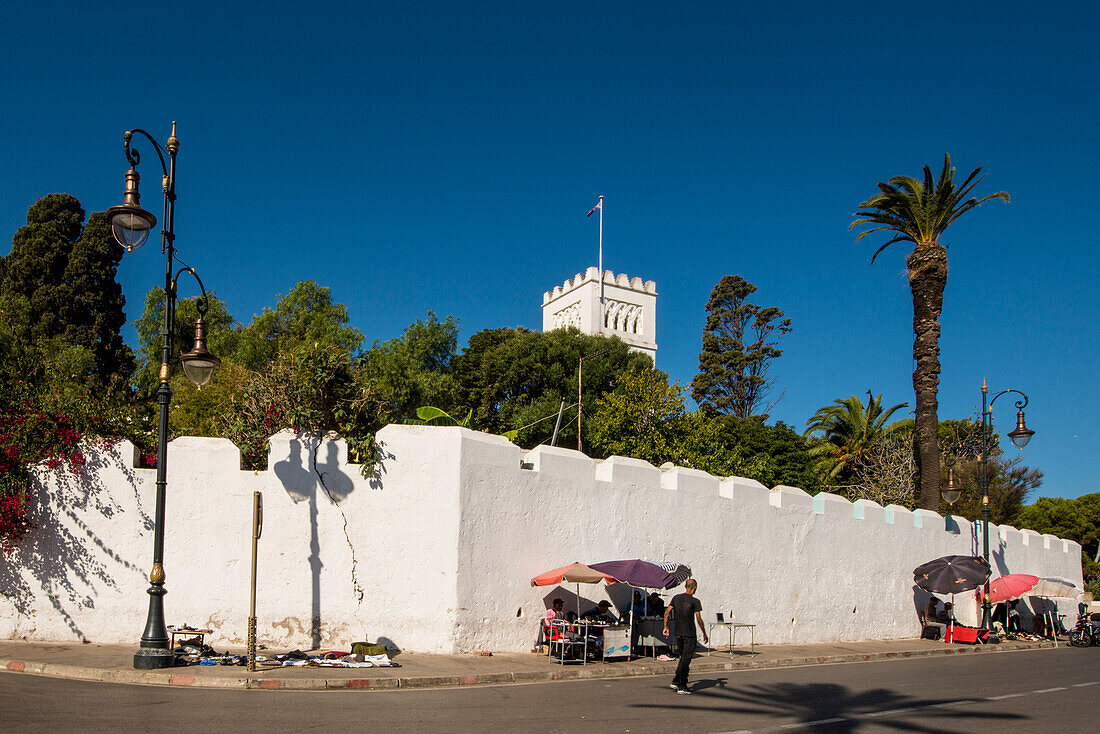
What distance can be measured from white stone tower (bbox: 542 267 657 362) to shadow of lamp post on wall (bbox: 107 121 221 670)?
6977cm

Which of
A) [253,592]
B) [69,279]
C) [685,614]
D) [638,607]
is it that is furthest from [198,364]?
[69,279]

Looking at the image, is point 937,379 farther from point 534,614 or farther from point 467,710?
point 467,710

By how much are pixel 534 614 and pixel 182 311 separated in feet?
116

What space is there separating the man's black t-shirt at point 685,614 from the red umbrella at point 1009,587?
16.5 m

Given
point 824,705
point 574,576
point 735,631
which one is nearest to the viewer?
point 824,705

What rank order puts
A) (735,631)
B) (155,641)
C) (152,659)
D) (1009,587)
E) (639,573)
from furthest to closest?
(1009,587) < (735,631) < (639,573) < (155,641) < (152,659)

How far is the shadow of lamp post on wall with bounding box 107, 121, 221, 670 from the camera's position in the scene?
1133 cm

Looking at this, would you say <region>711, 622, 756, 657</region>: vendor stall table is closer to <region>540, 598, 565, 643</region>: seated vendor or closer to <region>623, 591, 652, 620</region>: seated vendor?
<region>623, 591, 652, 620</region>: seated vendor

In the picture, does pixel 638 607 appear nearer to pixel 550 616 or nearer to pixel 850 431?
pixel 550 616

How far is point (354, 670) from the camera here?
1185 cm

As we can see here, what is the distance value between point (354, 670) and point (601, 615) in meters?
5.00

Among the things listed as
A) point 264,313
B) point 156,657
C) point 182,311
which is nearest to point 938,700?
point 156,657

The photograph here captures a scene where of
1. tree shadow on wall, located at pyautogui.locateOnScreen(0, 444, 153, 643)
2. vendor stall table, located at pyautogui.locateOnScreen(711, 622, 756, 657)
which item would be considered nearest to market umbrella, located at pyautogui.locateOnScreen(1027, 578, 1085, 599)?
vendor stall table, located at pyautogui.locateOnScreen(711, 622, 756, 657)

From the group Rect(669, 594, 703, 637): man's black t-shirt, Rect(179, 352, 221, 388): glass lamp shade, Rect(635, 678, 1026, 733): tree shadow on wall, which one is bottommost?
Rect(635, 678, 1026, 733): tree shadow on wall
